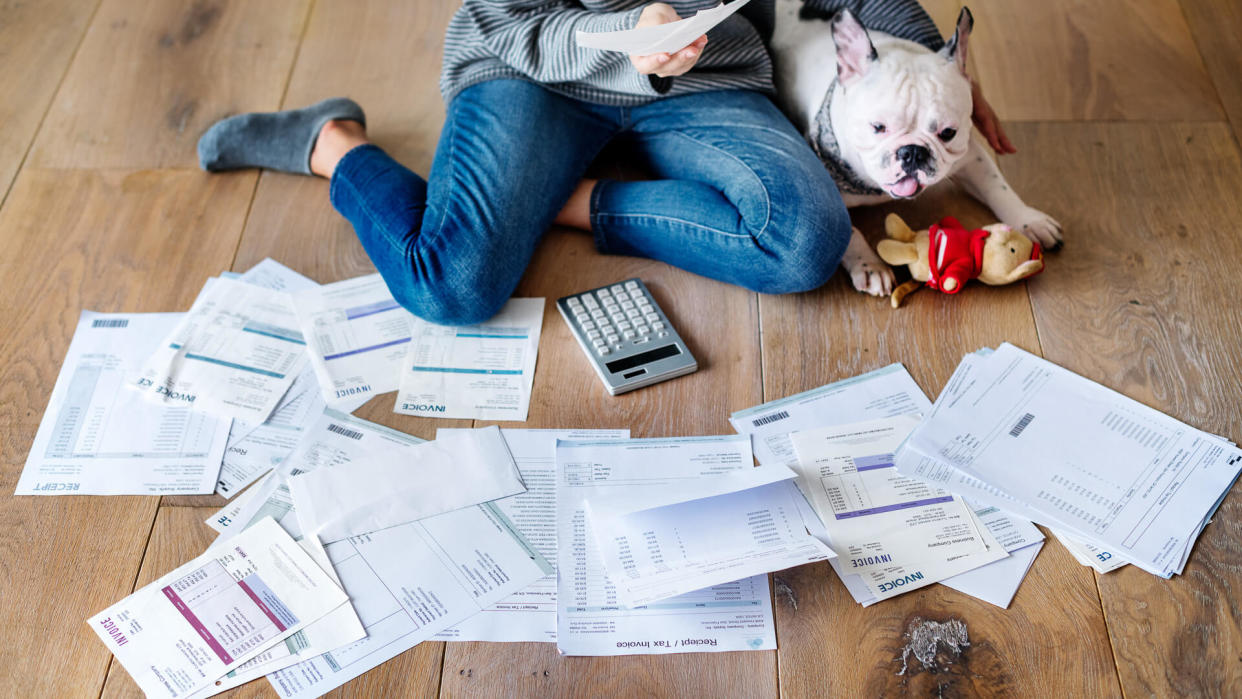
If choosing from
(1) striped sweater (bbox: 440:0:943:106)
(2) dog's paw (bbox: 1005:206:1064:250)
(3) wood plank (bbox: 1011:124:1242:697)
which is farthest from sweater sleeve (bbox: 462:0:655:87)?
(3) wood plank (bbox: 1011:124:1242:697)

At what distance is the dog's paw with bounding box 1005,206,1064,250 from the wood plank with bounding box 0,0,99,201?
1.64m

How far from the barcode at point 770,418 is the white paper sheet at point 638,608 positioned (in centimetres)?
6

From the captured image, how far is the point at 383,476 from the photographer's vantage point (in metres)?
1.15

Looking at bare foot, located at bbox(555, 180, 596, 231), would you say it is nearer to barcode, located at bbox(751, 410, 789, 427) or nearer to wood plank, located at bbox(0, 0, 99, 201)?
barcode, located at bbox(751, 410, 789, 427)

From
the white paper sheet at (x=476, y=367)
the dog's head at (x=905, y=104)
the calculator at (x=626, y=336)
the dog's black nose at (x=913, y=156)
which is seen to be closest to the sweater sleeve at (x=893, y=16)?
the dog's head at (x=905, y=104)

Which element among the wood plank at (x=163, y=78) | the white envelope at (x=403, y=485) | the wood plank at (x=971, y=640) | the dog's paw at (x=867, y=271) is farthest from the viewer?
the wood plank at (x=163, y=78)

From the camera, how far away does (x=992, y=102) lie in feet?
5.31

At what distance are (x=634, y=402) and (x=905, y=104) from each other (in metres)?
0.52

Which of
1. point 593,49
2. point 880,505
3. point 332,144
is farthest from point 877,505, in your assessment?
point 332,144

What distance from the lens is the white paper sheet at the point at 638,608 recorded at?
3.32 feet

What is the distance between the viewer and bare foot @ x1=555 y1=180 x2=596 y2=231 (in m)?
1.41

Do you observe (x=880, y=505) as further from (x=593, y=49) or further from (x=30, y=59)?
(x=30, y=59)

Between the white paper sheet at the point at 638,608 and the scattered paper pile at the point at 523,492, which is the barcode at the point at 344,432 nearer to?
the scattered paper pile at the point at 523,492

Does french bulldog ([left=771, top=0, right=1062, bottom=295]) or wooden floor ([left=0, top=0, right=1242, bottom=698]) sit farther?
french bulldog ([left=771, top=0, right=1062, bottom=295])
